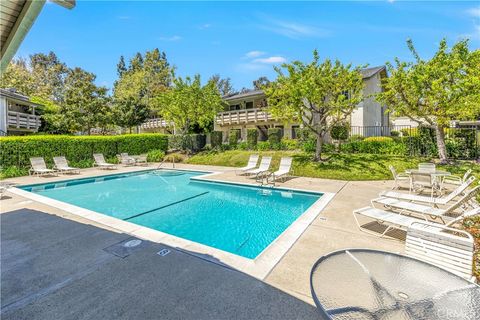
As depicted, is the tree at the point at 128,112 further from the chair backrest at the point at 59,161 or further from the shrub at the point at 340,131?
the shrub at the point at 340,131

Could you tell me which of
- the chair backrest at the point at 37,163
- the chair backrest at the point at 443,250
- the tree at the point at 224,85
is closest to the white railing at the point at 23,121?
the chair backrest at the point at 37,163

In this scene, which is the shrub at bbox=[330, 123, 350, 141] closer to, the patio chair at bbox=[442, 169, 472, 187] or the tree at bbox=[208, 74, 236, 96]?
the patio chair at bbox=[442, 169, 472, 187]

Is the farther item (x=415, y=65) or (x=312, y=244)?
(x=415, y=65)

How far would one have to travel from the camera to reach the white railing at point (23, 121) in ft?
68.8

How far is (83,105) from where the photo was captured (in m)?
25.9

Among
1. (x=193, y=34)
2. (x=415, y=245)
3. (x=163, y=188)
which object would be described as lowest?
(x=163, y=188)

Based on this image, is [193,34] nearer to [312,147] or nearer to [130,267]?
[312,147]

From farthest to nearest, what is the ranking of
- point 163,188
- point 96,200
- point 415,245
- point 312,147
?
point 312,147
point 163,188
point 96,200
point 415,245

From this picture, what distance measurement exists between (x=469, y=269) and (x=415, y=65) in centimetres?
1464

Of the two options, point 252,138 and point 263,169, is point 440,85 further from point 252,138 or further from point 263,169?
point 252,138

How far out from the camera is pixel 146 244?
471 centimetres

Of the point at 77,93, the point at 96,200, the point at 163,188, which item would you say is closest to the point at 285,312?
the point at 96,200

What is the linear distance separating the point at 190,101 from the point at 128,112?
1440 centimetres

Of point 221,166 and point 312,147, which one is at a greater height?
point 312,147
